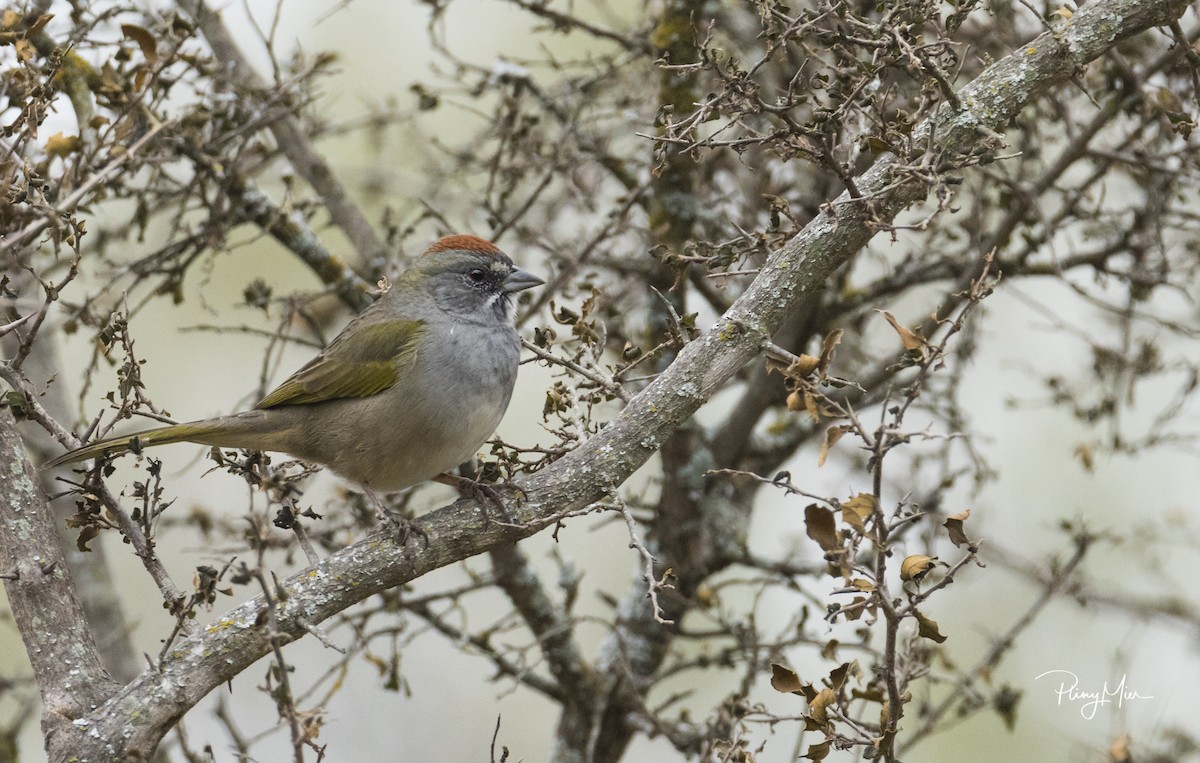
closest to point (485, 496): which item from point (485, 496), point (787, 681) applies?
point (485, 496)

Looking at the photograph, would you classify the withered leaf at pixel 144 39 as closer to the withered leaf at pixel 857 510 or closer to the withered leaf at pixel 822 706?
the withered leaf at pixel 857 510

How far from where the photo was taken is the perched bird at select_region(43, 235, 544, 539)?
450cm

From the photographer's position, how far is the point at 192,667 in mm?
3174

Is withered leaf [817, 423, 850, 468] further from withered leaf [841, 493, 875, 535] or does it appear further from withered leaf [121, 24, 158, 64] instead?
withered leaf [121, 24, 158, 64]

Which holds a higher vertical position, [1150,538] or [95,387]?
[95,387]

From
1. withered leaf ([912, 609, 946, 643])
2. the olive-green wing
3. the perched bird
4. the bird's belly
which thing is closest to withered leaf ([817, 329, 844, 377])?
withered leaf ([912, 609, 946, 643])

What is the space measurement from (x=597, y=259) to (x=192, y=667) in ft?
10.5

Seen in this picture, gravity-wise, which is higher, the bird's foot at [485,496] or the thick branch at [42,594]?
the bird's foot at [485,496]

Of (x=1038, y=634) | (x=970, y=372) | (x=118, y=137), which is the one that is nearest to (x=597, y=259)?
(x=118, y=137)

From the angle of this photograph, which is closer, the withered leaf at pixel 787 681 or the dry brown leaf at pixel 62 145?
the withered leaf at pixel 787 681

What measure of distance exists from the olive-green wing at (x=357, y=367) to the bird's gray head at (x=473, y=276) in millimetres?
257

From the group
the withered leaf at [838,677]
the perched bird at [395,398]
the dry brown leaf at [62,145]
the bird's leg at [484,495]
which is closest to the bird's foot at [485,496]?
the bird's leg at [484,495]

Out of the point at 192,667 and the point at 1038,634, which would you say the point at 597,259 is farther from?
the point at 1038,634

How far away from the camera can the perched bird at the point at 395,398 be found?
4.50 metres
